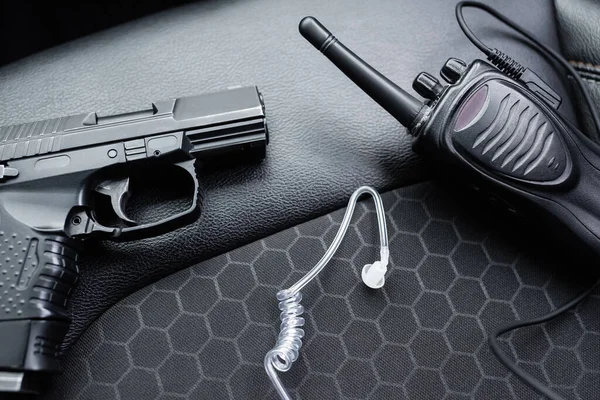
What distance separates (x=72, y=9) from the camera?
1.03m

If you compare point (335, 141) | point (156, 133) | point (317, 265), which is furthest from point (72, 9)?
point (317, 265)

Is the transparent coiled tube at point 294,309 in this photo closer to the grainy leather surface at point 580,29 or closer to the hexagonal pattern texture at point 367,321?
the hexagonal pattern texture at point 367,321

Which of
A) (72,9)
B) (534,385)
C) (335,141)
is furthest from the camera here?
(72,9)

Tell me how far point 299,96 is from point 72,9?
50cm

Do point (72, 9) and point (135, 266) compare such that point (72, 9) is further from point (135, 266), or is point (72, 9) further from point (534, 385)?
point (534, 385)

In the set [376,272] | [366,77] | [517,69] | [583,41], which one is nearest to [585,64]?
[583,41]

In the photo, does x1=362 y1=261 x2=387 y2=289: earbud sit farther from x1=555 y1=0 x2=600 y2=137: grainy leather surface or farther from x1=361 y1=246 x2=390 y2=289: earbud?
x1=555 y1=0 x2=600 y2=137: grainy leather surface

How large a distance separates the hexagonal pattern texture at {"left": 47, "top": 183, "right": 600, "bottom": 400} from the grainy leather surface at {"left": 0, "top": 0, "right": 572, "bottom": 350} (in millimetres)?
38

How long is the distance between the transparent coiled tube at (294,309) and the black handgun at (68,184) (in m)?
0.16

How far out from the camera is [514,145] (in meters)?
0.71

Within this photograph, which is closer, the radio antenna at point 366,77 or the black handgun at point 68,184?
the black handgun at point 68,184

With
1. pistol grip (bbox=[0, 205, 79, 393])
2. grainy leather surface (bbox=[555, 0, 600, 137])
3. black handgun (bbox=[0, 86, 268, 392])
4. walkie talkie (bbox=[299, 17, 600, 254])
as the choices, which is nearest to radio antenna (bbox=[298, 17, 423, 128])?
walkie talkie (bbox=[299, 17, 600, 254])

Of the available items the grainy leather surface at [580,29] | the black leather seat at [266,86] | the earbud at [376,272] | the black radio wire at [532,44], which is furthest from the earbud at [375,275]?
the grainy leather surface at [580,29]

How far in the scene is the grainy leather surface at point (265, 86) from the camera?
2.51ft
